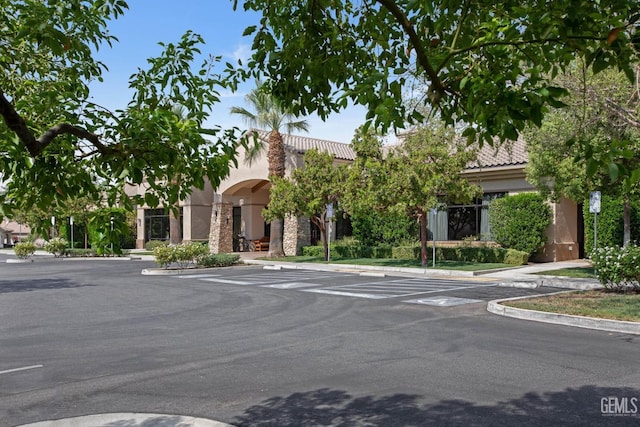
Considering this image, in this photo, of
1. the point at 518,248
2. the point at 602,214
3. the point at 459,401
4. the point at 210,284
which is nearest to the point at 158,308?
the point at 210,284

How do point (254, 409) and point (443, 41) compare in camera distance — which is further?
point (254, 409)

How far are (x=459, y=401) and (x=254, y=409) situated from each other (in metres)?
2.16

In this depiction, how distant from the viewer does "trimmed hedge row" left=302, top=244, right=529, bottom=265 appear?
83.1 ft

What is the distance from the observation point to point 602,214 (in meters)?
24.4

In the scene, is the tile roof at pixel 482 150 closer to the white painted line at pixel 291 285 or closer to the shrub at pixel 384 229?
the shrub at pixel 384 229

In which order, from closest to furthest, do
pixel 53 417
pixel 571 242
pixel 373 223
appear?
1. pixel 53 417
2. pixel 571 242
3. pixel 373 223

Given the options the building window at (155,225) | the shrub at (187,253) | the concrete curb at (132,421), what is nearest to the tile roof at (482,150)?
the shrub at (187,253)

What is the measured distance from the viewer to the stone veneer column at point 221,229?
38062 millimetres

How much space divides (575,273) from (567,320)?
402 inches

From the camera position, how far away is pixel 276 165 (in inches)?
1310

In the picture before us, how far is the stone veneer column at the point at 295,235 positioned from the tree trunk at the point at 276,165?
3.32 feet

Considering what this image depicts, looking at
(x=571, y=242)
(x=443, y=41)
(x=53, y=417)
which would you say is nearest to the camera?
(x=443, y=41)

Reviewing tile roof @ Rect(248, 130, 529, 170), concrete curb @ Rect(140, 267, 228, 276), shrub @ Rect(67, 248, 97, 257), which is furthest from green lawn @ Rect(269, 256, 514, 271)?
shrub @ Rect(67, 248, 97, 257)

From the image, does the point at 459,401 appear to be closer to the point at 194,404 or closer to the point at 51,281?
the point at 194,404
